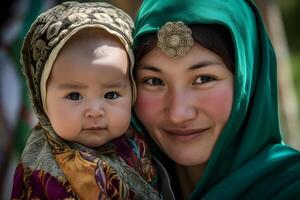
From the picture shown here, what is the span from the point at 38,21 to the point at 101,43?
0.28 m

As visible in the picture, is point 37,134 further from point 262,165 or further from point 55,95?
point 262,165

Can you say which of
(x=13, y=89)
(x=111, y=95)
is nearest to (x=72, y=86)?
(x=111, y=95)

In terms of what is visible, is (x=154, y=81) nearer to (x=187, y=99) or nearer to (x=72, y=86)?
(x=187, y=99)

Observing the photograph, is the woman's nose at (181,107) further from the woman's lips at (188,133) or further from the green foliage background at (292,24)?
the green foliage background at (292,24)

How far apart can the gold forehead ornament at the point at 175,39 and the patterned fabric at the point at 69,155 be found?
0.13 metres

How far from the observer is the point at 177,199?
122 inches

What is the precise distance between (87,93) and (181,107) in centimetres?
37

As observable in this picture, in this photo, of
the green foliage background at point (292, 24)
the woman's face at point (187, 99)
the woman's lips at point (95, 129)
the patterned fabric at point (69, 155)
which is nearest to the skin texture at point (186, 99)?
the woman's face at point (187, 99)

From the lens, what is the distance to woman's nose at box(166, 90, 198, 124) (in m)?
2.68

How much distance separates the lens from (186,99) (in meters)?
2.69

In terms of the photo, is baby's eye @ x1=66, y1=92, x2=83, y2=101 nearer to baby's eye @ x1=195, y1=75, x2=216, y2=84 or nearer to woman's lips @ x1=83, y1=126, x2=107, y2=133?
woman's lips @ x1=83, y1=126, x2=107, y2=133

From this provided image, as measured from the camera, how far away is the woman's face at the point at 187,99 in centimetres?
268

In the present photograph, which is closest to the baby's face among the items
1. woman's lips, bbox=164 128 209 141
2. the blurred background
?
woman's lips, bbox=164 128 209 141

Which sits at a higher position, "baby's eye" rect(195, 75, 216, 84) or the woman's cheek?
"baby's eye" rect(195, 75, 216, 84)
